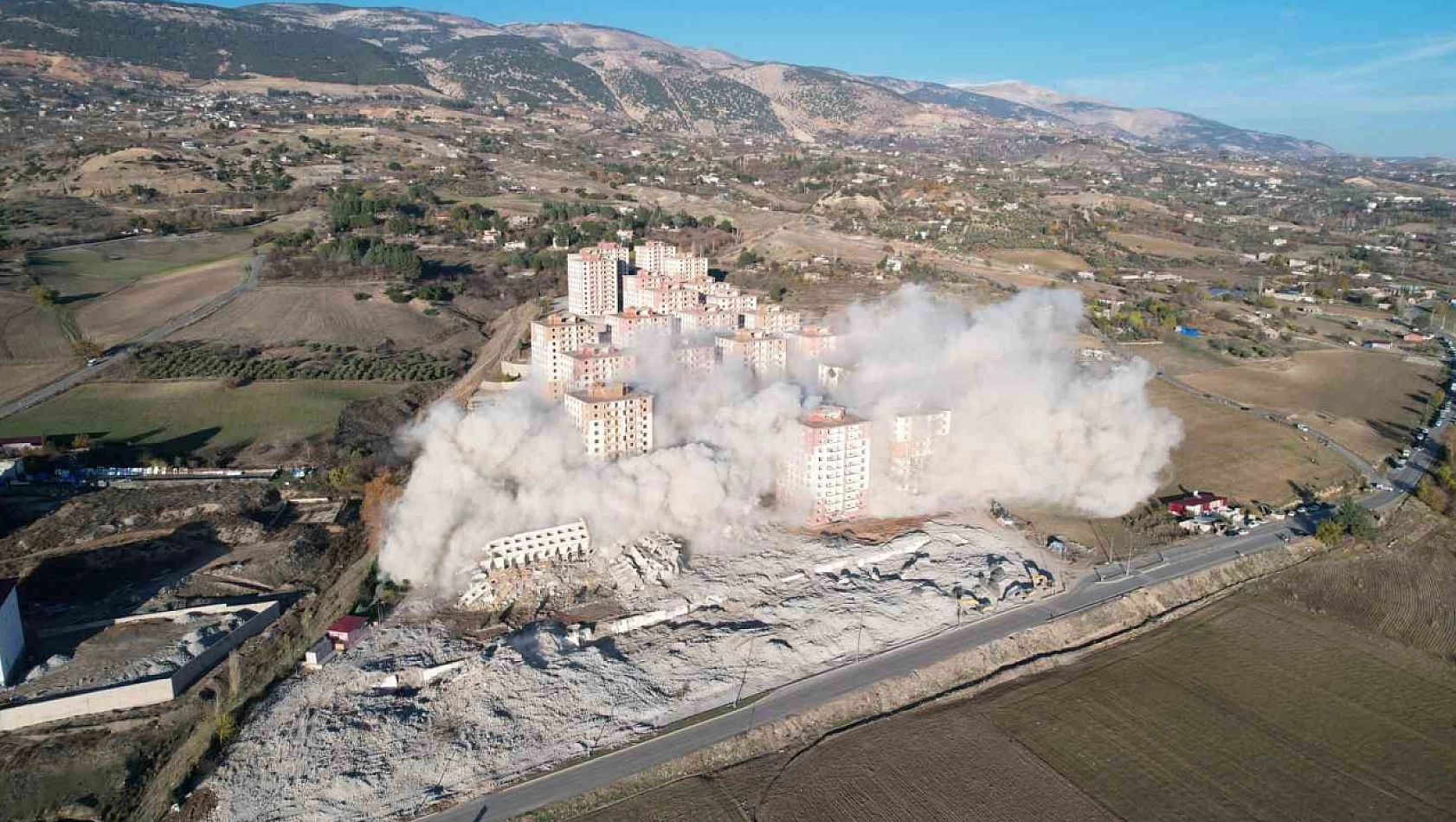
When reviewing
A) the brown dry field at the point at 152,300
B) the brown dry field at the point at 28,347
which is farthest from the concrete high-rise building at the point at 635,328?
the brown dry field at the point at 28,347

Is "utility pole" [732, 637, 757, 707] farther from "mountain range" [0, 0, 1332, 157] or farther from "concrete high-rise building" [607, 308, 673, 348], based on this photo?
"mountain range" [0, 0, 1332, 157]

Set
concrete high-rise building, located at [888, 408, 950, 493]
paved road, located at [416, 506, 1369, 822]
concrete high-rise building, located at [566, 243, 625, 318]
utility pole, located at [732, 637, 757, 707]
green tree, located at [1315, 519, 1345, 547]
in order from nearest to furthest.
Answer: paved road, located at [416, 506, 1369, 822] → utility pole, located at [732, 637, 757, 707] → green tree, located at [1315, 519, 1345, 547] → concrete high-rise building, located at [888, 408, 950, 493] → concrete high-rise building, located at [566, 243, 625, 318]

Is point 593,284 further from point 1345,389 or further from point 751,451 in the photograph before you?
point 1345,389

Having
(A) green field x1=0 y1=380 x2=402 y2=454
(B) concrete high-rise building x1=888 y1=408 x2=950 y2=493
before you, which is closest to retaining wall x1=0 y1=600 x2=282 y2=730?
(A) green field x1=0 y1=380 x2=402 y2=454

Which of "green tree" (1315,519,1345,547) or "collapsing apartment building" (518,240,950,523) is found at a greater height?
"collapsing apartment building" (518,240,950,523)

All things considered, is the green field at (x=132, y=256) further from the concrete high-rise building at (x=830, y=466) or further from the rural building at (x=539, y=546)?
the concrete high-rise building at (x=830, y=466)

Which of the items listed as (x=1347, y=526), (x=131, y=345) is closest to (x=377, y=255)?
(x=131, y=345)
